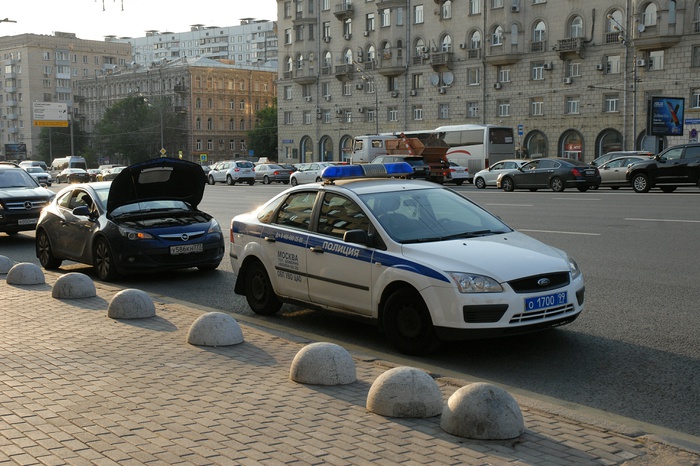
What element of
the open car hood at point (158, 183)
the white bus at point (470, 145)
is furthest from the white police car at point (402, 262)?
the white bus at point (470, 145)

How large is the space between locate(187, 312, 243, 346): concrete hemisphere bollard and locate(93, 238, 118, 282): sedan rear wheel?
4.90m

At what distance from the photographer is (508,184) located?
35.2 meters

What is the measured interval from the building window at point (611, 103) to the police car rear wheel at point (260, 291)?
51331mm

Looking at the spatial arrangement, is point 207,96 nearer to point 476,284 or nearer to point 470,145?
point 470,145

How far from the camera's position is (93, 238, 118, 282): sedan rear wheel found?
11.8 m

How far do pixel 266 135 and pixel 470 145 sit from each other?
185 ft

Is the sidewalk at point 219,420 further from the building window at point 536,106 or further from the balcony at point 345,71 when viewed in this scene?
the balcony at point 345,71

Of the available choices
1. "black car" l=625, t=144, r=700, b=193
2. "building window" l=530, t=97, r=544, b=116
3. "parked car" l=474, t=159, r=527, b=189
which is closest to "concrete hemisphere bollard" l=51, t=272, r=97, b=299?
"black car" l=625, t=144, r=700, b=193

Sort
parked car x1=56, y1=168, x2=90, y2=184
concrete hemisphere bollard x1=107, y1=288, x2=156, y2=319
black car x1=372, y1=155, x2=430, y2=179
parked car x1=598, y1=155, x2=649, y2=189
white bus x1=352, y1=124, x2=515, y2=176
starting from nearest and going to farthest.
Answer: concrete hemisphere bollard x1=107, y1=288, x2=156, y2=319, parked car x1=598, y1=155, x2=649, y2=189, black car x1=372, y1=155, x2=430, y2=179, white bus x1=352, y1=124, x2=515, y2=176, parked car x1=56, y1=168, x2=90, y2=184

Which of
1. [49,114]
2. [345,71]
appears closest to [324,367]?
[345,71]

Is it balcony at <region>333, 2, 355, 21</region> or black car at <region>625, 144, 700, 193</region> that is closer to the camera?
black car at <region>625, 144, 700, 193</region>

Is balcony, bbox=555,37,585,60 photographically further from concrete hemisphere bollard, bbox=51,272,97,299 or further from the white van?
concrete hemisphere bollard, bbox=51,272,97,299

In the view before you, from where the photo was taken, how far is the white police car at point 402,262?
21.8ft

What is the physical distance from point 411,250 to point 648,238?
8395mm
